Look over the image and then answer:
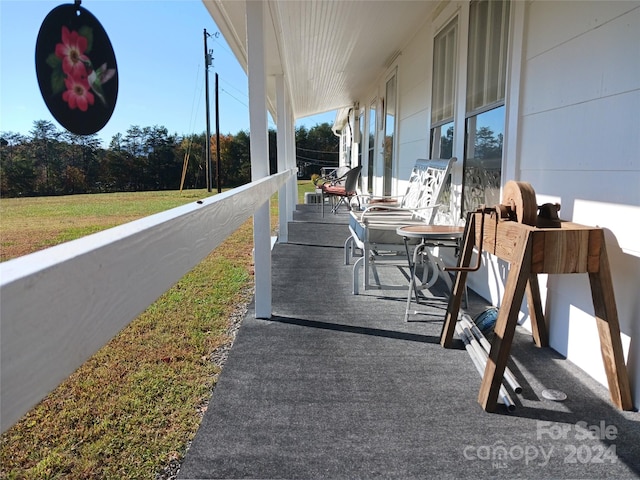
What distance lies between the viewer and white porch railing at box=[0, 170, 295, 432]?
1.22ft

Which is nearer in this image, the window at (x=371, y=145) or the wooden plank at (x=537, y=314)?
the wooden plank at (x=537, y=314)

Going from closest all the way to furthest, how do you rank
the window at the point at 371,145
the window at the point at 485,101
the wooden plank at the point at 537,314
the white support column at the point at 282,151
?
the wooden plank at the point at 537,314
the window at the point at 485,101
the white support column at the point at 282,151
the window at the point at 371,145

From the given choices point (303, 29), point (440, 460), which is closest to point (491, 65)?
point (303, 29)

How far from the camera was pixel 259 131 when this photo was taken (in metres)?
2.80

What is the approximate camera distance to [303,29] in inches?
179

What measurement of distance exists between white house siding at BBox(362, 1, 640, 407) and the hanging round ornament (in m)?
1.85

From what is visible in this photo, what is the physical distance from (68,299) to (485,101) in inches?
124

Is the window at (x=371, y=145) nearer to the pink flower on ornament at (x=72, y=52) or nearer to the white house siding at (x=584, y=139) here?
the white house siding at (x=584, y=139)

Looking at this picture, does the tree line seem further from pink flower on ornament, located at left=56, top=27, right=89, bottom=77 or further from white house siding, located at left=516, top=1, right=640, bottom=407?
white house siding, located at left=516, top=1, right=640, bottom=407

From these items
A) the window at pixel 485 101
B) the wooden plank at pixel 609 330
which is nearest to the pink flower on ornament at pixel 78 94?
the wooden plank at pixel 609 330

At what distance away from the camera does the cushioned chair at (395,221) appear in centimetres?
331

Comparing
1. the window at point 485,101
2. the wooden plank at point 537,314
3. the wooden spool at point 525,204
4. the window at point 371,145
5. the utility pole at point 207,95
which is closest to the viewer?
the wooden spool at point 525,204

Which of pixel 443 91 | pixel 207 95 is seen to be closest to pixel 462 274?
A: pixel 443 91

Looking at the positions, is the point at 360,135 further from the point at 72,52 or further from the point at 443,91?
the point at 72,52
